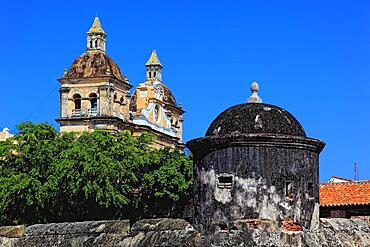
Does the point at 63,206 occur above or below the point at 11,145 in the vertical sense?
below

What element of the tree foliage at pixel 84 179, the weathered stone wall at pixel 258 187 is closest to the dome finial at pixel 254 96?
the weathered stone wall at pixel 258 187

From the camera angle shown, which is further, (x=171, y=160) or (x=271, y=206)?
(x=171, y=160)

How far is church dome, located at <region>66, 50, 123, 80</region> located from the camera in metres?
44.2

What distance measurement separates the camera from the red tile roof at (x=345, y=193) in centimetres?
2603

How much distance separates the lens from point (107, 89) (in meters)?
43.6

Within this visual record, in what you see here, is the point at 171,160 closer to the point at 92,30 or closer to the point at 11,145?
the point at 11,145

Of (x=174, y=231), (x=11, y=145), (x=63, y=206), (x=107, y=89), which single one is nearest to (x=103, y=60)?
(x=107, y=89)

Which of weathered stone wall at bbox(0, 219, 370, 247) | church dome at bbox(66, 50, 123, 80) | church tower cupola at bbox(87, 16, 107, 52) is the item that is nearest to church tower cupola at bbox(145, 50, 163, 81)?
church tower cupola at bbox(87, 16, 107, 52)

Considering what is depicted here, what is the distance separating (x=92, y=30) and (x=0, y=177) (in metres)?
19.1

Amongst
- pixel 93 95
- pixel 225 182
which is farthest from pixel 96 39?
pixel 225 182

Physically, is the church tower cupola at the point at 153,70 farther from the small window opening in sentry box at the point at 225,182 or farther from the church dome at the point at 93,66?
the small window opening in sentry box at the point at 225,182

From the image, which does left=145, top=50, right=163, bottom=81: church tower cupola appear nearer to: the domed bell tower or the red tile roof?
the domed bell tower

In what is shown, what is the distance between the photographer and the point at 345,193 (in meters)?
27.0

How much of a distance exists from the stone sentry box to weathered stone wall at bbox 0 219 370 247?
14 cm
